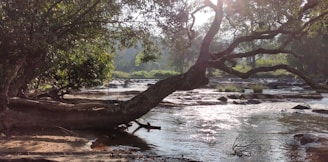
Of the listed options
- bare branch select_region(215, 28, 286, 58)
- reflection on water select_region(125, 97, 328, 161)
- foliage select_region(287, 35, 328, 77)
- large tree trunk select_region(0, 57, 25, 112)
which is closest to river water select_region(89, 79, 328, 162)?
reflection on water select_region(125, 97, 328, 161)

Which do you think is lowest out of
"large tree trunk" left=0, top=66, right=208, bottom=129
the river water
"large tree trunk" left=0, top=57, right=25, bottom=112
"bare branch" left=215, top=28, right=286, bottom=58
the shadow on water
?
the river water

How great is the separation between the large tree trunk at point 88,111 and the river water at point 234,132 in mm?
1644

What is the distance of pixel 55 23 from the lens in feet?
41.9

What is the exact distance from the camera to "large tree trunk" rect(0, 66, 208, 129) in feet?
44.9

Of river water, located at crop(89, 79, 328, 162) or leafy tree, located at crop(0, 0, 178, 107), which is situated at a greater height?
leafy tree, located at crop(0, 0, 178, 107)

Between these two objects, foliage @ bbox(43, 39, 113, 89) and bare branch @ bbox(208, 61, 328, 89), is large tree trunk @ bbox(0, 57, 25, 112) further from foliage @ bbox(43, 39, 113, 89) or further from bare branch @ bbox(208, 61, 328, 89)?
foliage @ bbox(43, 39, 113, 89)

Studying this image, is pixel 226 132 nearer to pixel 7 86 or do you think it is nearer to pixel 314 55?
pixel 7 86

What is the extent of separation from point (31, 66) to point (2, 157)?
5.65 m

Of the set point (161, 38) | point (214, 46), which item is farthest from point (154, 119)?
point (214, 46)

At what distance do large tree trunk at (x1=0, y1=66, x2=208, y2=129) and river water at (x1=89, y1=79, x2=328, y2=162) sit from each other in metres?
1.64

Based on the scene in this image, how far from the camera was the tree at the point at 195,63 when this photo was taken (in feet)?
46.9

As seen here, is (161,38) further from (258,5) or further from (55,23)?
(55,23)

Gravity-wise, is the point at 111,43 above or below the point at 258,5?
below

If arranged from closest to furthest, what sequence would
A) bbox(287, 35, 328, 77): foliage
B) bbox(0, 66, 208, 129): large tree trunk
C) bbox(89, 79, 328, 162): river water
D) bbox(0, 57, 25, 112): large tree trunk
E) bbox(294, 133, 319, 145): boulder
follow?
1. bbox(0, 57, 25, 112): large tree trunk
2. bbox(89, 79, 328, 162): river water
3. bbox(0, 66, 208, 129): large tree trunk
4. bbox(294, 133, 319, 145): boulder
5. bbox(287, 35, 328, 77): foliage
